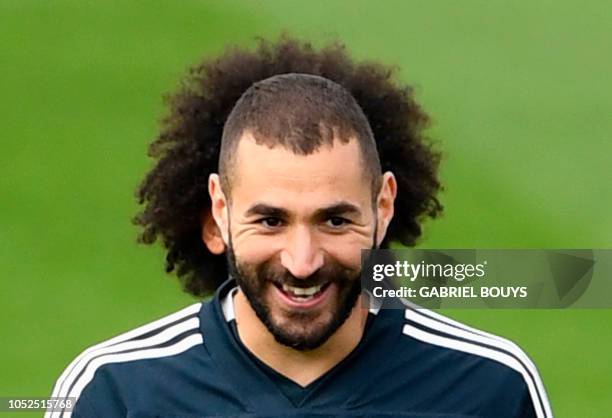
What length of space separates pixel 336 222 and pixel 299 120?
307mm

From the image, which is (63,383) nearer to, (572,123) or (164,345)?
(164,345)

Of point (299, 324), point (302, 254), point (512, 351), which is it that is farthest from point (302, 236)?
point (512, 351)

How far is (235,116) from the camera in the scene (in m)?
5.85

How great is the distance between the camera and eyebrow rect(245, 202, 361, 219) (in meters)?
5.53

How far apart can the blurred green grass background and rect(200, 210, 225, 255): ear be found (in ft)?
12.4

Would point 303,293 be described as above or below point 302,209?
below

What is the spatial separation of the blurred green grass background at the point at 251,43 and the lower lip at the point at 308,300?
4426 mm

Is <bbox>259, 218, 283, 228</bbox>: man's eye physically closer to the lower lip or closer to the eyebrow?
the eyebrow

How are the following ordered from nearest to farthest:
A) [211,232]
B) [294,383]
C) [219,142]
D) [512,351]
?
1. [294,383]
2. [512,351]
3. [219,142]
4. [211,232]

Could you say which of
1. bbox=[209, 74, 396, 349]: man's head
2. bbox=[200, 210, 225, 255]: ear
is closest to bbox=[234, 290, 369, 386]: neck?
bbox=[209, 74, 396, 349]: man's head

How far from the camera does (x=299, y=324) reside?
18.4 feet

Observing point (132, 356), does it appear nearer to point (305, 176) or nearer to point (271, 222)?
point (271, 222)

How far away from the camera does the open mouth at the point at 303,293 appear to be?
5.52 meters

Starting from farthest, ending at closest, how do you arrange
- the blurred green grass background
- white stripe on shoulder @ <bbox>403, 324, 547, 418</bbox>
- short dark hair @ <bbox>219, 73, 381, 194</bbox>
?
the blurred green grass background → white stripe on shoulder @ <bbox>403, 324, 547, 418</bbox> → short dark hair @ <bbox>219, 73, 381, 194</bbox>
